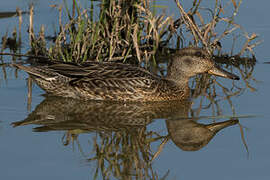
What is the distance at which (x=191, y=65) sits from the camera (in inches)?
339

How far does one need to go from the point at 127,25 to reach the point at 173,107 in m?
1.84

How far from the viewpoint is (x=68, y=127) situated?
7.05 m

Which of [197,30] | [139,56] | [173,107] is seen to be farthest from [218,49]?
[173,107]

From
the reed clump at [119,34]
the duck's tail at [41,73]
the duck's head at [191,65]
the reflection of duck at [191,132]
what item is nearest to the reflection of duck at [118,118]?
the reflection of duck at [191,132]

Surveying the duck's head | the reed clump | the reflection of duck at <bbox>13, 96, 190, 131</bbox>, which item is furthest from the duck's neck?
the reed clump

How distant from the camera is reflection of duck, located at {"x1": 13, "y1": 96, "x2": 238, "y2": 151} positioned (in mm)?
6957

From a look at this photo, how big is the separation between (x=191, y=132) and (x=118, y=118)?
937 millimetres

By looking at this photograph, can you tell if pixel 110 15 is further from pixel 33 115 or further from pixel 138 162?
pixel 138 162

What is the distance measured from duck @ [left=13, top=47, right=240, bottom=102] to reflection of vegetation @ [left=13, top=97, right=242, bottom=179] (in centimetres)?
12

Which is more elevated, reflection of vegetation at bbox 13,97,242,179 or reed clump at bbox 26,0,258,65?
reed clump at bbox 26,0,258,65

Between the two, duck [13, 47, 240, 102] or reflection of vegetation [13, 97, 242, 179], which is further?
duck [13, 47, 240, 102]

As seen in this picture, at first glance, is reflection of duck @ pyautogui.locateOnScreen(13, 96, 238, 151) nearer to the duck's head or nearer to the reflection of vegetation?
the reflection of vegetation

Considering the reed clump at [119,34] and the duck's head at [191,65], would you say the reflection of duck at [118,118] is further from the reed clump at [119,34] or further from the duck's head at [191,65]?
the reed clump at [119,34]

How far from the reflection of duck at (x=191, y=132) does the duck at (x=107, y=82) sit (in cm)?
96
